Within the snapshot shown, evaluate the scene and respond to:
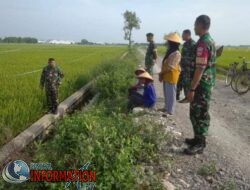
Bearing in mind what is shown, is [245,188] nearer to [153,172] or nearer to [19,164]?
[153,172]

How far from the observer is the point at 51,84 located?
7.71 m

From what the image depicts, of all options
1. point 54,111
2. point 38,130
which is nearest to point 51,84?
point 54,111

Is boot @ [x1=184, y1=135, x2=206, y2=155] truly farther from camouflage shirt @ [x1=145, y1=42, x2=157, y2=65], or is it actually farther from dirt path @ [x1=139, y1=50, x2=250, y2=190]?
camouflage shirt @ [x1=145, y1=42, x2=157, y2=65]

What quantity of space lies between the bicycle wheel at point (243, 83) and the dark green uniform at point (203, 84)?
6789 mm

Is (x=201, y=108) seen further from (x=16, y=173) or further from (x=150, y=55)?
(x=150, y=55)

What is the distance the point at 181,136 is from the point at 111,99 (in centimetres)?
381

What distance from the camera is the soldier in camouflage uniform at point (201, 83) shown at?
15.0ft

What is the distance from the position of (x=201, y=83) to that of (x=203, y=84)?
3 centimetres

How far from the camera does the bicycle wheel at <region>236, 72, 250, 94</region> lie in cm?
1124

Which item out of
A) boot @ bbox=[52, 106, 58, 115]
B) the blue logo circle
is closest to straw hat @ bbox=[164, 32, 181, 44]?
boot @ bbox=[52, 106, 58, 115]

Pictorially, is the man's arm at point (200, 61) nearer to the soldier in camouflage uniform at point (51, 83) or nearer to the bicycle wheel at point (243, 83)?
the soldier in camouflage uniform at point (51, 83)

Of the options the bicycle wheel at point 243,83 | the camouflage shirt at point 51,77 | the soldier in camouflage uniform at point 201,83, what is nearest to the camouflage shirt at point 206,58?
the soldier in camouflage uniform at point 201,83

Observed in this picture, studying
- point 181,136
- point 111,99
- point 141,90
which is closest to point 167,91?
point 141,90

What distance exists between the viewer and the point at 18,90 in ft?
30.1
